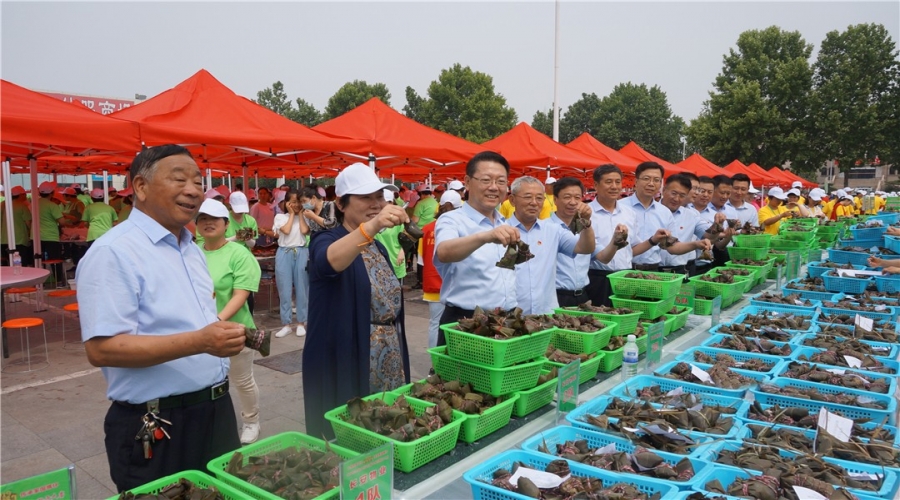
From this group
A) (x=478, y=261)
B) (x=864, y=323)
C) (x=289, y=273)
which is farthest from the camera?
(x=289, y=273)

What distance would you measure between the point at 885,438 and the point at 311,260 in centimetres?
231

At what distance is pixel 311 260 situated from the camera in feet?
7.98

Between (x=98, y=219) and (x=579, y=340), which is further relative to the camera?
(x=98, y=219)

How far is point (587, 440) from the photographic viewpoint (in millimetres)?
2047

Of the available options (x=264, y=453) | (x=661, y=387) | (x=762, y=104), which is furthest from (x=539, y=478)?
(x=762, y=104)

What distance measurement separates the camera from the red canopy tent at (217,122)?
6.05 metres

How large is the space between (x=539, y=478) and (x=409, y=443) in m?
0.43

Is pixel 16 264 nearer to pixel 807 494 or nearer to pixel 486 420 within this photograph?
pixel 486 420

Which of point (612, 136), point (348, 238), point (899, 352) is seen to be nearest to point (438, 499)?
point (348, 238)

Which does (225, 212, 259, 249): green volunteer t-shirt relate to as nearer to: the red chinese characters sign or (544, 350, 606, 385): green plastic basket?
(544, 350, 606, 385): green plastic basket

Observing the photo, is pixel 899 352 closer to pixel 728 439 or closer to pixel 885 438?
pixel 885 438

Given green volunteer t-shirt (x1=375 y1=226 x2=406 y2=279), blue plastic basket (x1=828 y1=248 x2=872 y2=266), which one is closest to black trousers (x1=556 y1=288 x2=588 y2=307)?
green volunteer t-shirt (x1=375 y1=226 x2=406 y2=279)

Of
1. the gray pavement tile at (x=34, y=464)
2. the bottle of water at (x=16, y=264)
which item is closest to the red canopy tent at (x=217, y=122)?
the bottle of water at (x=16, y=264)

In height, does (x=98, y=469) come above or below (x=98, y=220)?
below
